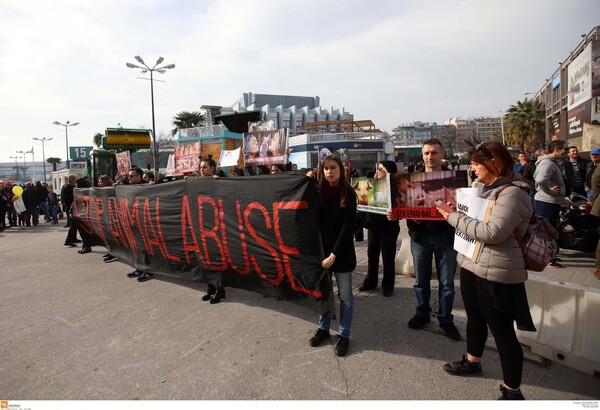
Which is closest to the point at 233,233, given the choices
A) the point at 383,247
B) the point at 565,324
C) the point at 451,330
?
the point at 383,247

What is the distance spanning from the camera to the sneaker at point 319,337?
3193mm

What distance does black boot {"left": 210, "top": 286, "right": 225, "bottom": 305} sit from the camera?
439 centimetres

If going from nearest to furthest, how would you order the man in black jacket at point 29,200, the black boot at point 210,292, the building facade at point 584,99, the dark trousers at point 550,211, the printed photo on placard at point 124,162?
1. the black boot at point 210,292
2. the dark trousers at point 550,211
3. the printed photo on placard at point 124,162
4. the man in black jacket at point 29,200
5. the building facade at point 584,99

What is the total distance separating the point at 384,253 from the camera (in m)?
4.52

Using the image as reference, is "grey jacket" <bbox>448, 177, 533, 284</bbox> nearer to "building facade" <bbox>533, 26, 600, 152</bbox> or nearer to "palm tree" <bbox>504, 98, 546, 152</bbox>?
"building facade" <bbox>533, 26, 600, 152</bbox>

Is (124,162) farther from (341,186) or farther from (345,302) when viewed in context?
(345,302)

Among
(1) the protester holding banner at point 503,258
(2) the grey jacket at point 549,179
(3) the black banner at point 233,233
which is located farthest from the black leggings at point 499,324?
(2) the grey jacket at point 549,179

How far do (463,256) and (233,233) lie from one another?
2.61 m

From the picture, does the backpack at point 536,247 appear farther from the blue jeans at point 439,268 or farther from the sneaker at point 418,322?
the sneaker at point 418,322

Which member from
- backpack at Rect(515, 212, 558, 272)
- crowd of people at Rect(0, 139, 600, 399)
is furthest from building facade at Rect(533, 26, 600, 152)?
backpack at Rect(515, 212, 558, 272)

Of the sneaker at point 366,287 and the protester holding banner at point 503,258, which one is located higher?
the protester holding banner at point 503,258

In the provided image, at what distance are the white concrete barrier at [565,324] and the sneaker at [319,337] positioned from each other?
1.72 meters

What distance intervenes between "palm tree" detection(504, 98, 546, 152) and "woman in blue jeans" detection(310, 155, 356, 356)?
45.6 metres

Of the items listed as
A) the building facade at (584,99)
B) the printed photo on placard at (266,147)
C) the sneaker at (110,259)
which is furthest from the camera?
the building facade at (584,99)
